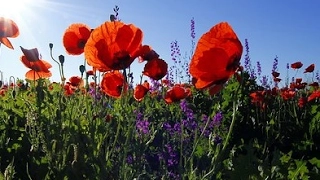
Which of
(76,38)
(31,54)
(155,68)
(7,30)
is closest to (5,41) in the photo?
(7,30)

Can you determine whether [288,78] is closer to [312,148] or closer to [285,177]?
[312,148]

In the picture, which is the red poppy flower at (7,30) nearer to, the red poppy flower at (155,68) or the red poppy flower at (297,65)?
the red poppy flower at (155,68)

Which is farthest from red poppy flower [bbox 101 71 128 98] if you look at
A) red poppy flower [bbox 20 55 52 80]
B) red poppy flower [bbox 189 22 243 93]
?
red poppy flower [bbox 189 22 243 93]

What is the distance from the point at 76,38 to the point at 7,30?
33 cm

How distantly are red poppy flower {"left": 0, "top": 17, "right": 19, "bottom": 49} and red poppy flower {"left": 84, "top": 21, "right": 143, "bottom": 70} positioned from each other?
66 cm

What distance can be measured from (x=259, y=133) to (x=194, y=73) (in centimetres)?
383

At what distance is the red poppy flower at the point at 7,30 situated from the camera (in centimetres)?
231

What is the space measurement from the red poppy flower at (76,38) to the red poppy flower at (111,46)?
0.55 meters

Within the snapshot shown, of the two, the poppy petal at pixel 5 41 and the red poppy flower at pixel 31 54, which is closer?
the poppy petal at pixel 5 41

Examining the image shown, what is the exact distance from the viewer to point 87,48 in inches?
69.1

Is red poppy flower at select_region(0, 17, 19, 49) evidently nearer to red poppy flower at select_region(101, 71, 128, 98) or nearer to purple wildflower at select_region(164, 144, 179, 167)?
red poppy flower at select_region(101, 71, 128, 98)

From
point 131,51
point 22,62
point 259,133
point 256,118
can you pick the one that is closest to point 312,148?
point 259,133

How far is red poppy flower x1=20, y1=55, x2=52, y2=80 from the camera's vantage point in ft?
8.85

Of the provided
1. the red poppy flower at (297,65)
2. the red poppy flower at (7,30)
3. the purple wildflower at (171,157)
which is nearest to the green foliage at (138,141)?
the purple wildflower at (171,157)
